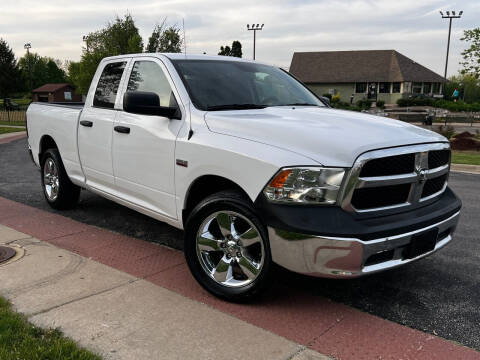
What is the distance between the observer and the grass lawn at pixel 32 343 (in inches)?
108

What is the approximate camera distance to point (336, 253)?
2.99 m

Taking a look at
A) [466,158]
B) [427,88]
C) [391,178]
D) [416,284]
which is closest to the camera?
[391,178]

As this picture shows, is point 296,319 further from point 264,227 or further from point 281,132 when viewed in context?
point 281,132

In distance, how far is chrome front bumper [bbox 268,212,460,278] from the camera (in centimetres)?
297

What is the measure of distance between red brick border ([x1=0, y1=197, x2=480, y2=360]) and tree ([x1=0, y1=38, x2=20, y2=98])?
82.5 metres

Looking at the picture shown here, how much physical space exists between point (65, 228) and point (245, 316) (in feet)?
9.94

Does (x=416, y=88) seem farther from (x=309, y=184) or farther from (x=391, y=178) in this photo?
(x=309, y=184)

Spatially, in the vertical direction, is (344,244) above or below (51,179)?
above

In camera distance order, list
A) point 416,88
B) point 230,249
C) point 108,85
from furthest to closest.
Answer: point 416,88 → point 108,85 → point 230,249

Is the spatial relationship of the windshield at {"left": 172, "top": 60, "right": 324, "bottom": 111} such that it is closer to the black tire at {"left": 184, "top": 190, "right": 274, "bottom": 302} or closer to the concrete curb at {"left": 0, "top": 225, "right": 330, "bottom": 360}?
the black tire at {"left": 184, "top": 190, "right": 274, "bottom": 302}

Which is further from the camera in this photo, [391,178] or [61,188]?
[61,188]

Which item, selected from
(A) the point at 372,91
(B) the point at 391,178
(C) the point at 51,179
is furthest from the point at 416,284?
(A) the point at 372,91

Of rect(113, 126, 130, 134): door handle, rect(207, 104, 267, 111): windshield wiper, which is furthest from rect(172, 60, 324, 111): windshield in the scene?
rect(113, 126, 130, 134): door handle

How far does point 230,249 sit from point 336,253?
2.92 feet
